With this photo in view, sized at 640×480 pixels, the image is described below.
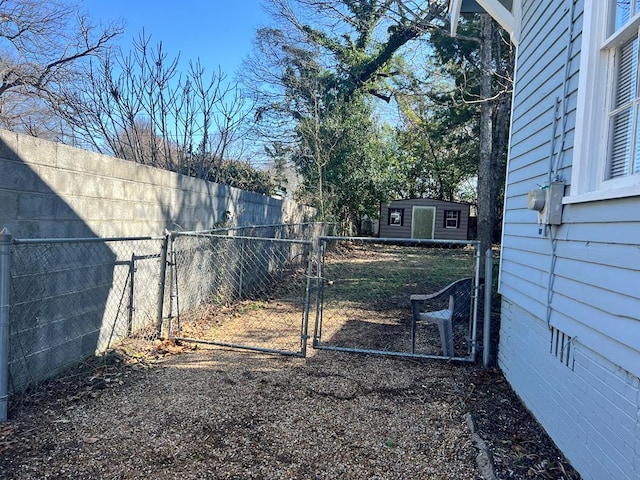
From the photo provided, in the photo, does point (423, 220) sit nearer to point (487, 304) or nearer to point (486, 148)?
point (486, 148)

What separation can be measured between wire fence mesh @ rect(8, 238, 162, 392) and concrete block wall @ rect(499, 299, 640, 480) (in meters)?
3.56

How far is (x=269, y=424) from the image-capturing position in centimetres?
289

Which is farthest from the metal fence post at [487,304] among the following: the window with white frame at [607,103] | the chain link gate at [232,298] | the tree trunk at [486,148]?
Answer: the tree trunk at [486,148]

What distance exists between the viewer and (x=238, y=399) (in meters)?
3.25

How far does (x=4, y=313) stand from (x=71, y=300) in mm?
793

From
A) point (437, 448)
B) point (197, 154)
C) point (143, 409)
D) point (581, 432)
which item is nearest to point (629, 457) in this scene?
point (581, 432)

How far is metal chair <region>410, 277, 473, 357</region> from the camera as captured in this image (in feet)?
13.9

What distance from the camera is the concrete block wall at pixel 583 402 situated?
1946mm

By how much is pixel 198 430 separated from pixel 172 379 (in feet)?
3.14

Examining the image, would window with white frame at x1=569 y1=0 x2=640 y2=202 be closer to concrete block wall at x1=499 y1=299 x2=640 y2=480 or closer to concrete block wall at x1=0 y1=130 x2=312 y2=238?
concrete block wall at x1=499 y1=299 x2=640 y2=480

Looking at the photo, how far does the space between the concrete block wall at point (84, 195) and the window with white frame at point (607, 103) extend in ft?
12.0

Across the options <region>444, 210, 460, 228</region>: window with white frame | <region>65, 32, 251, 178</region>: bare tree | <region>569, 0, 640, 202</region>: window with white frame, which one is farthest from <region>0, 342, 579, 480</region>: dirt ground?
<region>444, 210, 460, 228</region>: window with white frame

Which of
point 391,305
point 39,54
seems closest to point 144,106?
point 39,54

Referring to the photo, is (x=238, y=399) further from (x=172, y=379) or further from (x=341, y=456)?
(x=341, y=456)
